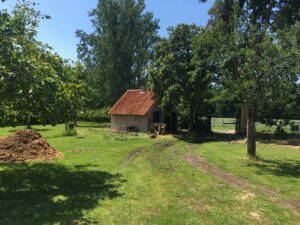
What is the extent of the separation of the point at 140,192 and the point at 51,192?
2.49 metres

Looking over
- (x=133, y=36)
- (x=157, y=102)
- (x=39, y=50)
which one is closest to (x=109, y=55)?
(x=133, y=36)

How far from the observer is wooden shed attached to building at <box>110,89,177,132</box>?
34.0 meters

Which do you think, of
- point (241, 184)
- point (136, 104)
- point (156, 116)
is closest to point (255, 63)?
point (241, 184)

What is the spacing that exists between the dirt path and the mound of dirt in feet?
22.8

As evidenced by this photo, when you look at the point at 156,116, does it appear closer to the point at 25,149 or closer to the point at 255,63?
the point at 25,149

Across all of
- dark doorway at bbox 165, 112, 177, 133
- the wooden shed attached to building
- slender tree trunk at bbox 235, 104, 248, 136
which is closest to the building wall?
the wooden shed attached to building

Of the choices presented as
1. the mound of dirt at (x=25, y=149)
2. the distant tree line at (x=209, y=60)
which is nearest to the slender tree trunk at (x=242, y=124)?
the distant tree line at (x=209, y=60)

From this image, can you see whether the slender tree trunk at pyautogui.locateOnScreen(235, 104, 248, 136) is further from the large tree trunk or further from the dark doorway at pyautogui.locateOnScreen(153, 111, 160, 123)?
the large tree trunk

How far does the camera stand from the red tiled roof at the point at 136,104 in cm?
3453

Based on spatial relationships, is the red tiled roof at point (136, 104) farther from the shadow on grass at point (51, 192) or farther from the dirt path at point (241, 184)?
the shadow on grass at point (51, 192)

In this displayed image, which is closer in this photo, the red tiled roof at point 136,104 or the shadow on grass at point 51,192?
the shadow on grass at point 51,192

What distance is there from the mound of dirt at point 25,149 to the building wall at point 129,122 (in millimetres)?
16007

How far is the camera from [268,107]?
49.3 feet

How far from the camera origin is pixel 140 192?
998 cm
